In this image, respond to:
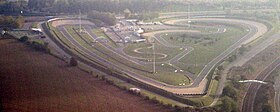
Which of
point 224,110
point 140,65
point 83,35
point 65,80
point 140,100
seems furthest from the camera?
point 83,35

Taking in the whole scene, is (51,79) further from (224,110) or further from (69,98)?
(224,110)

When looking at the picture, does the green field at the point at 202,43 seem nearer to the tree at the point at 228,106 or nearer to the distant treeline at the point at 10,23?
the tree at the point at 228,106

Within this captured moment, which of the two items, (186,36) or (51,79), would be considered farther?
(186,36)

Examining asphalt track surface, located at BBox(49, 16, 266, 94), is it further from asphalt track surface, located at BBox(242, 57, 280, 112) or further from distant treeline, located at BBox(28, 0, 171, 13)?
distant treeline, located at BBox(28, 0, 171, 13)

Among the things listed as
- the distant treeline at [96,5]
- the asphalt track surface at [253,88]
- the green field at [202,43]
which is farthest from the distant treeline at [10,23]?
the asphalt track surface at [253,88]

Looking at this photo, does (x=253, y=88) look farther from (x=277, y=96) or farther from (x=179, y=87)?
(x=179, y=87)

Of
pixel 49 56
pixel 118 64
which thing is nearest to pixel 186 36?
pixel 118 64

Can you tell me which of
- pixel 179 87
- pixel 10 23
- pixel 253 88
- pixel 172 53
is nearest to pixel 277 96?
pixel 253 88

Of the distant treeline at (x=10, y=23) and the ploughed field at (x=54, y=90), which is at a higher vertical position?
the distant treeline at (x=10, y=23)
